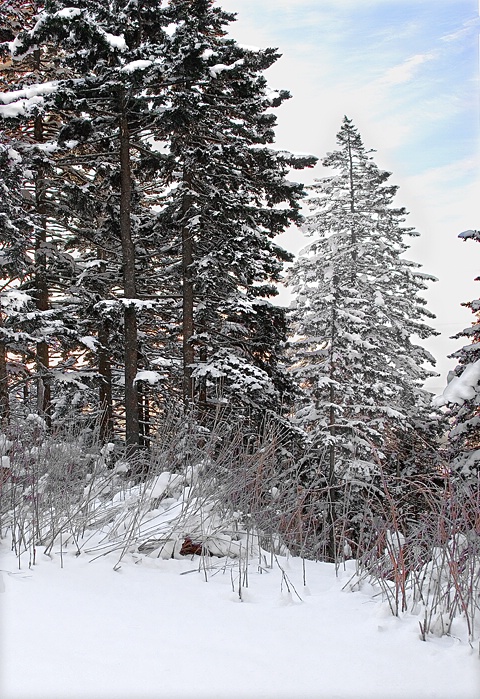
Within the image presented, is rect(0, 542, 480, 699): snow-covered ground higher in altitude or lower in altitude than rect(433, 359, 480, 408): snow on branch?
lower

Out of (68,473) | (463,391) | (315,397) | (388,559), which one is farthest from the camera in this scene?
(315,397)

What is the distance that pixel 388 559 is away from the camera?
13.8 ft

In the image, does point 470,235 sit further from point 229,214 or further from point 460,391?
point 229,214

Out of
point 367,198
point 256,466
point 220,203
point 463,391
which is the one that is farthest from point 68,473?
point 367,198

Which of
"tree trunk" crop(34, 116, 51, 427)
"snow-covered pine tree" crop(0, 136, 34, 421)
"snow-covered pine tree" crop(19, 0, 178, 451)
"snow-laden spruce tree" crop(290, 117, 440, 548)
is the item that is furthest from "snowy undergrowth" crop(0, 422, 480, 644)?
"snow-laden spruce tree" crop(290, 117, 440, 548)

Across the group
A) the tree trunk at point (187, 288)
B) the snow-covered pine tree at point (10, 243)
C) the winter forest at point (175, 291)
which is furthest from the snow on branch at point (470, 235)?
the snow-covered pine tree at point (10, 243)

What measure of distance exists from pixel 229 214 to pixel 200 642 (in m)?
12.6

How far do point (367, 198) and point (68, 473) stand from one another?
23.8 m

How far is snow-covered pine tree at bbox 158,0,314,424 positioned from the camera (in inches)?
499

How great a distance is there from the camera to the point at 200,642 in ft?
9.22

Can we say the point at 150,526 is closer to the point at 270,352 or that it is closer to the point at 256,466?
the point at 256,466

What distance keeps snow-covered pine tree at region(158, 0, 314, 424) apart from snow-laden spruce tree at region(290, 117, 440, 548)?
1.99 metres

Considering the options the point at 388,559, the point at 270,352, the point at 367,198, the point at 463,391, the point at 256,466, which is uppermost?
the point at 367,198

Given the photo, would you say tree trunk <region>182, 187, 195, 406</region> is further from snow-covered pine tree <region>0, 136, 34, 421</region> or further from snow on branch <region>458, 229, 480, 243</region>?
snow on branch <region>458, 229, 480, 243</region>
